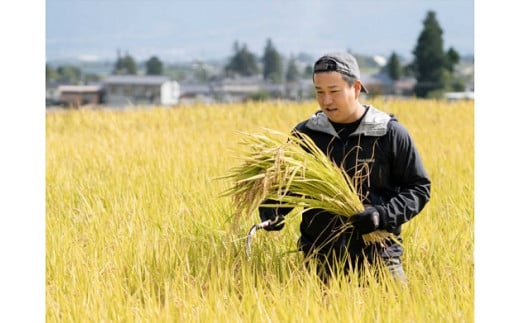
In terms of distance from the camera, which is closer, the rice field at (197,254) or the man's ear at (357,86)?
the rice field at (197,254)

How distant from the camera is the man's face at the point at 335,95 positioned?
9.26 ft

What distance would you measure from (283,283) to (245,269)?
323 mm

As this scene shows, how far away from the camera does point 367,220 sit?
2732mm

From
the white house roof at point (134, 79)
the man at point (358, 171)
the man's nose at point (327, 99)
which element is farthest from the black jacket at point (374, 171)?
the white house roof at point (134, 79)

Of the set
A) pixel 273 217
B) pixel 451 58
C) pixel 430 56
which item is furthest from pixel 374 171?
pixel 451 58

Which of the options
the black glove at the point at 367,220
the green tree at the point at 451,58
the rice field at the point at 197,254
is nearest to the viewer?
the rice field at the point at 197,254

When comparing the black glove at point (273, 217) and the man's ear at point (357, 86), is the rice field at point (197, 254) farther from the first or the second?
the man's ear at point (357, 86)

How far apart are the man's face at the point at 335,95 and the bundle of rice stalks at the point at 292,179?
0.15 metres

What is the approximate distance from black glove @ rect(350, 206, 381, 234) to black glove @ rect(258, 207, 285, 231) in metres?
0.31

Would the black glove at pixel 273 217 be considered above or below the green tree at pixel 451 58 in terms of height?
below

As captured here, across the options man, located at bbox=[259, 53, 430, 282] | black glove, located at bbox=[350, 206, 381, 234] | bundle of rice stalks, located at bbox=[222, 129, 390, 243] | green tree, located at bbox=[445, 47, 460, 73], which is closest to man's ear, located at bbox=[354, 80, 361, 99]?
man, located at bbox=[259, 53, 430, 282]

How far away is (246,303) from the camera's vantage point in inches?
104

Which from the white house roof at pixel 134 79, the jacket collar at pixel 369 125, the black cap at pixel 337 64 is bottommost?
the jacket collar at pixel 369 125

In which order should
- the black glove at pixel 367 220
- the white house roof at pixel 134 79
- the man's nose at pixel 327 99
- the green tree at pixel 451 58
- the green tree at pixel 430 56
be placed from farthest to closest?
the white house roof at pixel 134 79, the green tree at pixel 451 58, the green tree at pixel 430 56, the man's nose at pixel 327 99, the black glove at pixel 367 220
